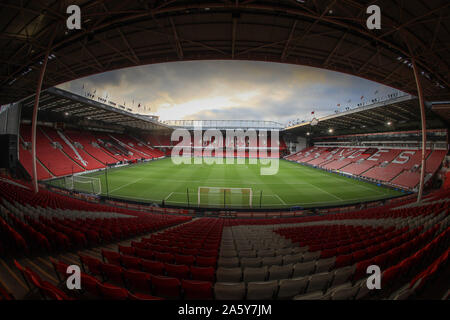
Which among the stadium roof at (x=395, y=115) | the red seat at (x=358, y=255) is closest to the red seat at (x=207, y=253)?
the red seat at (x=358, y=255)

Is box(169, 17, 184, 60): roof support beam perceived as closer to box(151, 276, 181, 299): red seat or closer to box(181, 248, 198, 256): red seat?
box(181, 248, 198, 256): red seat

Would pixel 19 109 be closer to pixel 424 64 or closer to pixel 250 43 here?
pixel 250 43

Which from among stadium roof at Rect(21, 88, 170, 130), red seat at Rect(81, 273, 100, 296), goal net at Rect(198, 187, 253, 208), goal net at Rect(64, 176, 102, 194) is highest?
stadium roof at Rect(21, 88, 170, 130)

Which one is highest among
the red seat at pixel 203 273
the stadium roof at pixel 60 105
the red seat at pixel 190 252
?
the stadium roof at pixel 60 105

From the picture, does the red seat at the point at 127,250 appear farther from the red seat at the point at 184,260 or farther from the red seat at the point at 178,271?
the red seat at the point at 178,271

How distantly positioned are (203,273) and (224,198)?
1177 cm

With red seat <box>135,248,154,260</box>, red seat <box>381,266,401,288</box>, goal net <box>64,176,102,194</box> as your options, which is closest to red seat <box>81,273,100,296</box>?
red seat <box>135,248,154,260</box>

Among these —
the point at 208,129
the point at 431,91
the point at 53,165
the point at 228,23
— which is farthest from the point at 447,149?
the point at 53,165

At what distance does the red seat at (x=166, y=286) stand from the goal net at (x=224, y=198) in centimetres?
1174

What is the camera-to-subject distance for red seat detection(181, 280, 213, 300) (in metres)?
2.53

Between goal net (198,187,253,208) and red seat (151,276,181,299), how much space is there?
38.5 feet

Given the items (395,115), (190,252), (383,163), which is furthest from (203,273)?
(383,163)

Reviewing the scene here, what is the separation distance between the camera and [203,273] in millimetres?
3055

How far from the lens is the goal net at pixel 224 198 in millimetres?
15617
